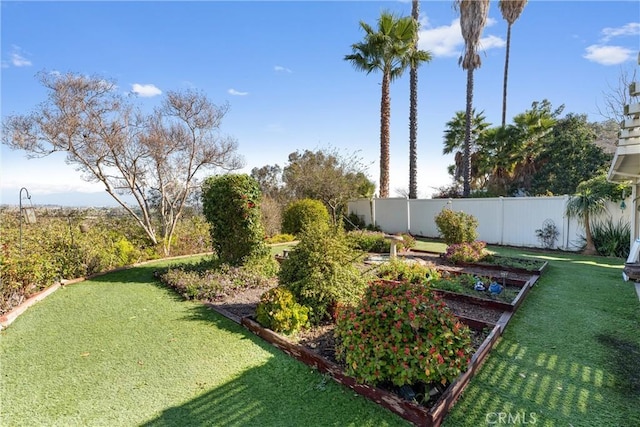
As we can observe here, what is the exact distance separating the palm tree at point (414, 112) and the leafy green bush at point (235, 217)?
9.82 meters

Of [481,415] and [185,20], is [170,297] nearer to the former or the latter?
[481,415]

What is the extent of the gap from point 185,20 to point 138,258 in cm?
578

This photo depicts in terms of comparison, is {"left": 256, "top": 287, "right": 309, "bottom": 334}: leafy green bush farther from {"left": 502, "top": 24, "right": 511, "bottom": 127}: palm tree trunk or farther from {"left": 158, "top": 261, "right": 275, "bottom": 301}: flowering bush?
{"left": 502, "top": 24, "right": 511, "bottom": 127}: palm tree trunk

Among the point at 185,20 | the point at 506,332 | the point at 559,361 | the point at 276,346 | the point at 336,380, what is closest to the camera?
the point at 336,380

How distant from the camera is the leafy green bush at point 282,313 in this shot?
142 inches

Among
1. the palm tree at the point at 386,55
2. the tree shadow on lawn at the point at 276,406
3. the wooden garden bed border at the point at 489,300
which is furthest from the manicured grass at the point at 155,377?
the palm tree at the point at 386,55

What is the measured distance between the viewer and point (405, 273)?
223 inches

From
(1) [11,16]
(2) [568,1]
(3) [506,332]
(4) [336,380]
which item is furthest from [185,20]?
(2) [568,1]

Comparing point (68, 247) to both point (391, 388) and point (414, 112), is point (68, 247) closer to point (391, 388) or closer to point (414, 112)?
point (391, 388)

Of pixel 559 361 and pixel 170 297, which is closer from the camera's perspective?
pixel 559 361

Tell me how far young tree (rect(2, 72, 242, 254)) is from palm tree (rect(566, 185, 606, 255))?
34.2ft

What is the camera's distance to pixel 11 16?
16.5ft

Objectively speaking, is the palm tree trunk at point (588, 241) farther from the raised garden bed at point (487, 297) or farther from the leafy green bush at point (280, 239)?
the leafy green bush at point (280, 239)

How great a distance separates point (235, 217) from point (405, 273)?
3513mm
